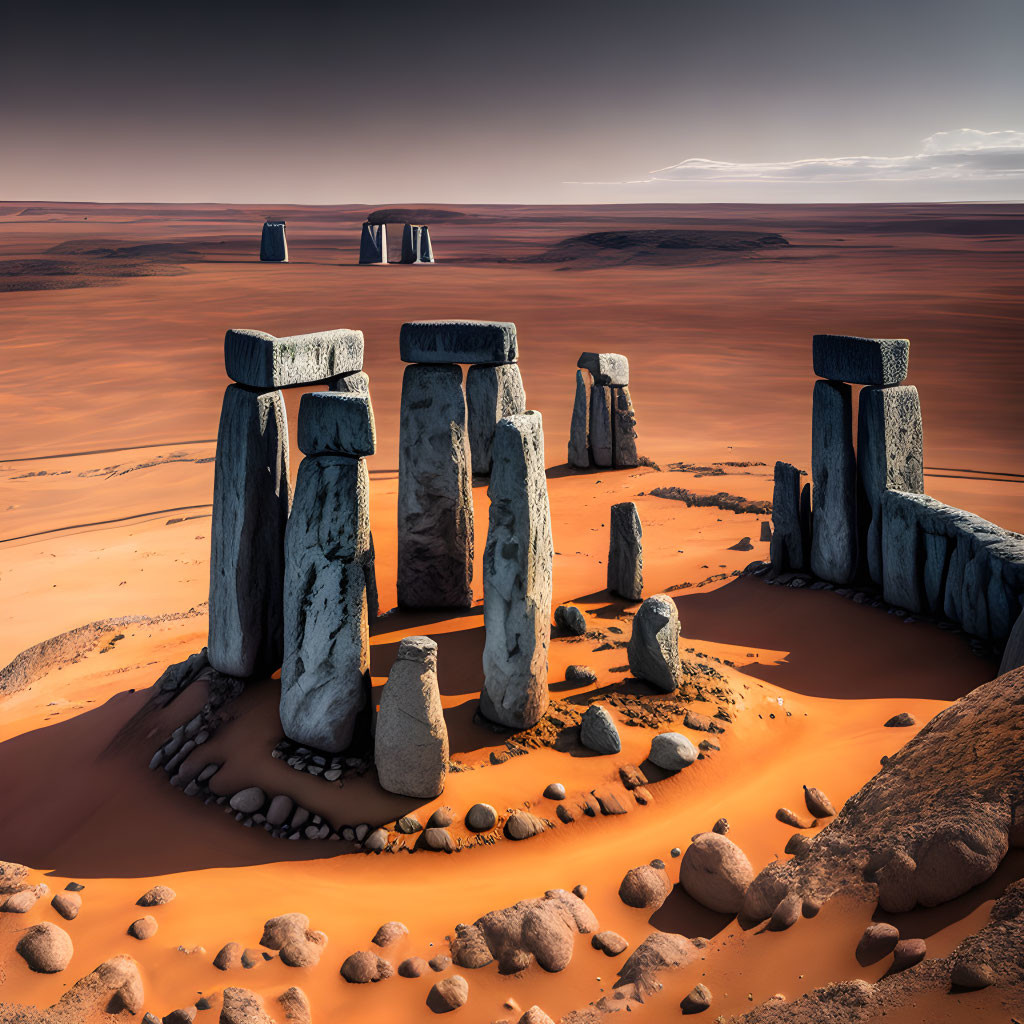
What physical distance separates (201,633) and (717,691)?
17.9 feet

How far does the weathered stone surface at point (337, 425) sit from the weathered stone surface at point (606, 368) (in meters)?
9.52

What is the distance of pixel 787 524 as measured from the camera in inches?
403

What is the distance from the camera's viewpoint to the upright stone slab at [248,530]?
22.8ft

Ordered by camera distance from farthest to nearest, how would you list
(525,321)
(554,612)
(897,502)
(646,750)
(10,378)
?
(525,321)
(10,378)
(897,502)
(554,612)
(646,750)

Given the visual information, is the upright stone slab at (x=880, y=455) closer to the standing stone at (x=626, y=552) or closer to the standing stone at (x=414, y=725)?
the standing stone at (x=626, y=552)

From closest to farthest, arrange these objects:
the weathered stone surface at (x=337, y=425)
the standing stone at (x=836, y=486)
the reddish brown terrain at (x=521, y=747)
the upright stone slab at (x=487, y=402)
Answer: the reddish brown terrain at (x=521, y=747), the weathered stone surface at (x=337, y=425), the standing stone at (x=836, y=486), the upright stone slab at (x=487, y=402)

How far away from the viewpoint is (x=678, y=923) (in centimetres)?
465

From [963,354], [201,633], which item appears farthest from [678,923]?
[963,354]

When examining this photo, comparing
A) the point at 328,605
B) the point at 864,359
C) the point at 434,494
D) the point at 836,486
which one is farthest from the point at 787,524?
the point at 328,605

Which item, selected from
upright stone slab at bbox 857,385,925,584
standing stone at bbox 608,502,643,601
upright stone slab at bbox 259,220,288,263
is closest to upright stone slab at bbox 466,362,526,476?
standing stone at bbox 608,502,643,601

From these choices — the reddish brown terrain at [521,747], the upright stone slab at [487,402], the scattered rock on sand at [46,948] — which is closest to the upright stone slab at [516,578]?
the reddish brown terrain at [521,747]

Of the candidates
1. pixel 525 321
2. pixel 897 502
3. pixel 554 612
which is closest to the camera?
pixel 554 612

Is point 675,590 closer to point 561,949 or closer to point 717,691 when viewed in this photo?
point 717,691

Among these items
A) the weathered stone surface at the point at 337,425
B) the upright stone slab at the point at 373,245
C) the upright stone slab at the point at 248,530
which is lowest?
the upright stone slab at the point at 248,530
